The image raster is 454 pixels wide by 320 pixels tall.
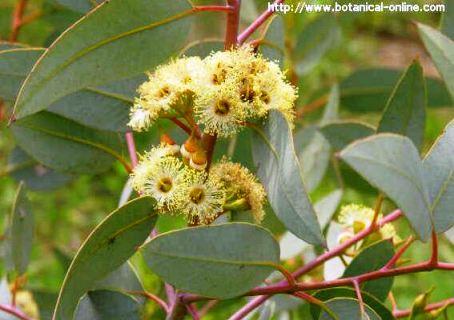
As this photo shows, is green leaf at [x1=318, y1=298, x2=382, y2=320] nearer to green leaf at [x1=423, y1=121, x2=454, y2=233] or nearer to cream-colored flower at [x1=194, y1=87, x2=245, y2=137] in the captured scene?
green leaf at [x1=423, y1=121, x2=454, y2=233]

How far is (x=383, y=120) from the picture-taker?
113cm

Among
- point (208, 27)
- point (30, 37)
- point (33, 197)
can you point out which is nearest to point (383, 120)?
point (208, 27)

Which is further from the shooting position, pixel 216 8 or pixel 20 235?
pixel 20 235

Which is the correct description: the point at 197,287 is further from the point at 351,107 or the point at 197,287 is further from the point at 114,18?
the point at 351,107

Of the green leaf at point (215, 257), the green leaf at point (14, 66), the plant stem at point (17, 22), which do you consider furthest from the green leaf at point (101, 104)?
the plant stem at point (17, 22)

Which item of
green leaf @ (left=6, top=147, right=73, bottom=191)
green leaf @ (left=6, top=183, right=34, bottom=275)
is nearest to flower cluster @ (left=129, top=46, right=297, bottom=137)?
green leaf @ (left=6, top=183, right=34, bottom=275)

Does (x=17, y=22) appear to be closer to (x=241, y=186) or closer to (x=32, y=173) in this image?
(x=32, y=173)

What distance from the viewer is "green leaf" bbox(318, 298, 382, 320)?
0.93m

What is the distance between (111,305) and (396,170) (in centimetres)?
42

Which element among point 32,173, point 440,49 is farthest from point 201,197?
point 32,173

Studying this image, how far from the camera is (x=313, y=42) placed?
5.88 ft

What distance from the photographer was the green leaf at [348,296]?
1007 millimetres

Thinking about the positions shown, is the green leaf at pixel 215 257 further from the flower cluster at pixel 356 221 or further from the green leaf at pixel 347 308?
the flower cluster at pixel 356 221

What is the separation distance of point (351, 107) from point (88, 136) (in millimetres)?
833
